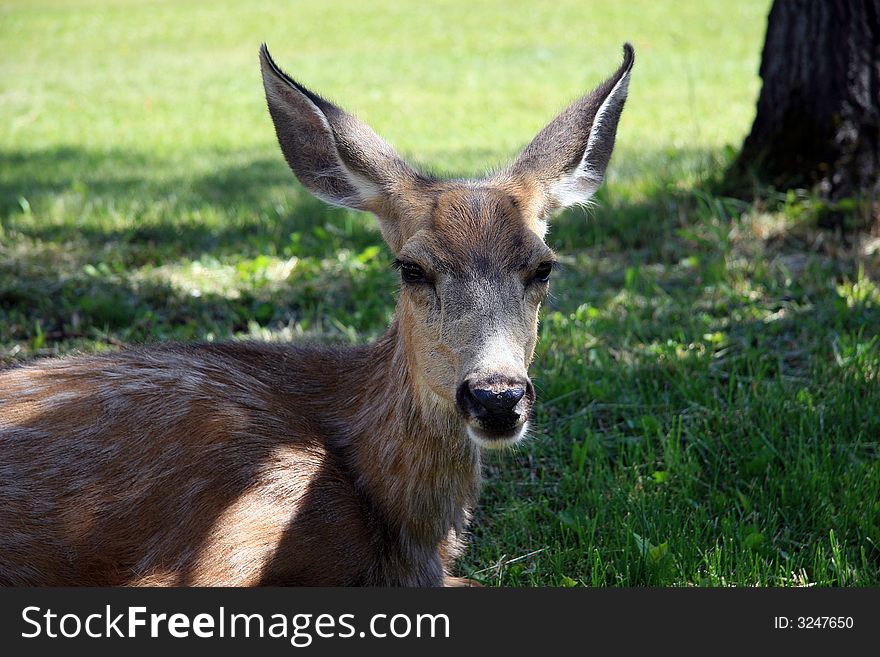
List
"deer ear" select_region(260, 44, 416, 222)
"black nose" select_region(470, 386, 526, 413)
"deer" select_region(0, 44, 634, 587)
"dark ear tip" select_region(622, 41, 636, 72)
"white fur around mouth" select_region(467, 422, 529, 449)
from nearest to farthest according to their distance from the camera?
1. "black nose" select_region(470, 386, 526, 413)
2. "white fur around mouth" select_region(467, 422, 529, 449)
3. "deer" select_region(0, 44, 634, 587)
4. "deer ear" select_region(260, 44, 416, 222)
5. "dark ear tip" select_region(622, 41, 636, 72)

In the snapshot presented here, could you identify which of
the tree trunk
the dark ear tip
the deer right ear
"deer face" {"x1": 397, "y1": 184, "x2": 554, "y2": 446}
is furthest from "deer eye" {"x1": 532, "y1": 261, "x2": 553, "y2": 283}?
the tree trunk

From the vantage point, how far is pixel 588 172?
188 inches

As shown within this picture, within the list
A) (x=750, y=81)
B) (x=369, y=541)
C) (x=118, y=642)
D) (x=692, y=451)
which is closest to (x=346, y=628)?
(x=369, y=541)

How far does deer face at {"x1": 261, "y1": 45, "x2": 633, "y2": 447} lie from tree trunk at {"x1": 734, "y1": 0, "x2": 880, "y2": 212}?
2.76 m

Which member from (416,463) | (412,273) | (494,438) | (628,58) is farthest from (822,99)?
(494,438)

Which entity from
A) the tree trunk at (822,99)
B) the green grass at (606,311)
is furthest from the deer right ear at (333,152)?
the tree trunk at (822,99)

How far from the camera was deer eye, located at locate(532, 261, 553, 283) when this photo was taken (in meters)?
3.96

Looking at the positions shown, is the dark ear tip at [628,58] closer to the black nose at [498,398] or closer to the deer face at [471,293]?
the deer face at [471,293]

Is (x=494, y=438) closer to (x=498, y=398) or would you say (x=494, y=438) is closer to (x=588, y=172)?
(x=498, y=398)

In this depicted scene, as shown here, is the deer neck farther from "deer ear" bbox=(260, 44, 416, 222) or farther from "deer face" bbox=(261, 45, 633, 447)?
"deer ear" bbox=(260, 44, 416, 222)

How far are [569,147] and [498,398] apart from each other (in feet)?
5.09

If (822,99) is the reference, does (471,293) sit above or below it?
below

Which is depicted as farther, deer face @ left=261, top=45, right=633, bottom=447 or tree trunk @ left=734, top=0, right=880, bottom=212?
tree trunk @ left=734, top=0, right=880, bottom=212

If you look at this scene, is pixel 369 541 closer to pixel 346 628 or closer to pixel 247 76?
pixel 346 628
